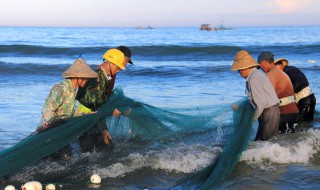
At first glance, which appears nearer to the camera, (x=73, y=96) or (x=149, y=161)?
(x=73, y=96)

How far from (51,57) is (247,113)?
943 inches

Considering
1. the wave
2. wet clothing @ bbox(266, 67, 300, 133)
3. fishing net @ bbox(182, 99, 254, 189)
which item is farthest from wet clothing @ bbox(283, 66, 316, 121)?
the wave

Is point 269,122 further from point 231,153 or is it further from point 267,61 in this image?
point 267,61

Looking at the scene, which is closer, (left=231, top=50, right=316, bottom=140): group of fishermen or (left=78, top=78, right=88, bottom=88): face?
(left=78, top=78, right=88, bottom=88): face

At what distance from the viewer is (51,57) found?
28.6 meters

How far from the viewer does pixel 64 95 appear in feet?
17.7

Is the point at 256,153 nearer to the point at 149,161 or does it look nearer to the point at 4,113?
the point at 149,161

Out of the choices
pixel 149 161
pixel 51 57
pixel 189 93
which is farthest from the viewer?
pixel 51 57

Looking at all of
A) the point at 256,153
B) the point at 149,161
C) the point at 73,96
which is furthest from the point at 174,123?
the point at 73,96

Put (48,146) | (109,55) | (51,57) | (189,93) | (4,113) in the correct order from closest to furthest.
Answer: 1. (48,146)
2. (109,55)
3. (4,113)
4. (189,93)
5. (51,57)

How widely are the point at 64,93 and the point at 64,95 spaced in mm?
23

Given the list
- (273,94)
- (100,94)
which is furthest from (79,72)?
(273,94)

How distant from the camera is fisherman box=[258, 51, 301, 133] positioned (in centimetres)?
679

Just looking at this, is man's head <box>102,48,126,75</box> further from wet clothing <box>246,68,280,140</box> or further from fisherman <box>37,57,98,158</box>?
wet clothing <box>246,68,280,140</box>
